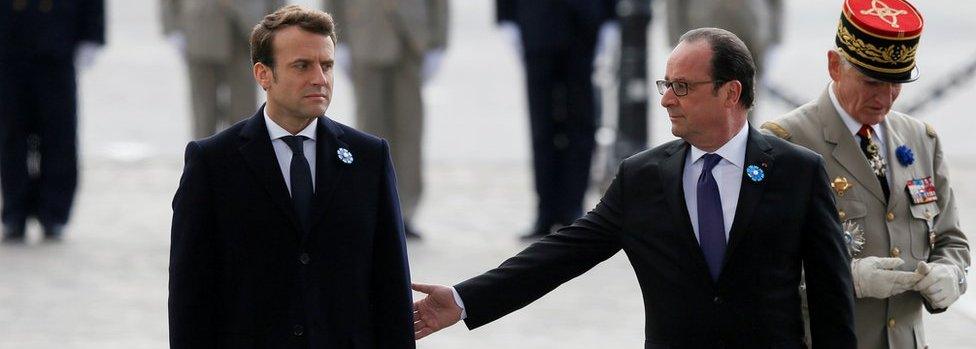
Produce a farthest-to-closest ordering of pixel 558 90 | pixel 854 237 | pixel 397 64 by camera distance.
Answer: pixel 397 64 → pixel 558 90 → pixel 854 237

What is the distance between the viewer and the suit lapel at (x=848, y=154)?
18.7ft

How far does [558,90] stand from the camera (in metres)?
11.9

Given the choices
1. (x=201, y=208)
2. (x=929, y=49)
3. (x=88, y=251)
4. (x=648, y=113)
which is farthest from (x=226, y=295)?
(x=929, y=49)

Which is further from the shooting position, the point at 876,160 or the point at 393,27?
the point at 393,27

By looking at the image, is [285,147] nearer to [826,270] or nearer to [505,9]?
[826,270]

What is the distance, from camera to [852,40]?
5.61m

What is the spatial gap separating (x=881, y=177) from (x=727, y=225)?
2.46ft

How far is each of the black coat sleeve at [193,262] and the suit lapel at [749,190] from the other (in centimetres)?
124

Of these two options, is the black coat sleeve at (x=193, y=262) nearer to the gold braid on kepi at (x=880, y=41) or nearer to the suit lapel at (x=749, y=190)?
the suit lapel at (x=749, y=190)

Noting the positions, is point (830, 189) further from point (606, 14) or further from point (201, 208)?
point (606, 14)

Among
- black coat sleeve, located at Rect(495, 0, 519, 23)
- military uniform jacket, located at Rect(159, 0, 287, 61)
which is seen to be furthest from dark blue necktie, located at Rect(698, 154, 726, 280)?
military uniform jacket, located at Rect(159, 0, 287, 61)

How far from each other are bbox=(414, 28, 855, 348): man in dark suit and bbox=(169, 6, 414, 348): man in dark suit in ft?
2.09

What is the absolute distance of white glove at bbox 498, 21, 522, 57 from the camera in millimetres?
11922

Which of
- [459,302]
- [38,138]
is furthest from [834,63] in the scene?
[38,138]
